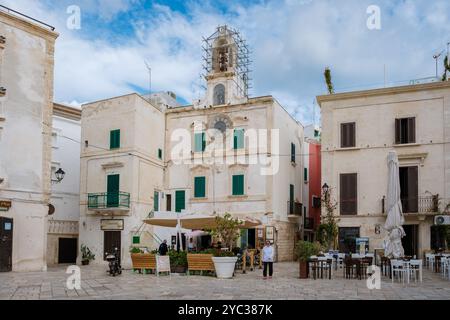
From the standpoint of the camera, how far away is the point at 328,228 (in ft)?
82.2

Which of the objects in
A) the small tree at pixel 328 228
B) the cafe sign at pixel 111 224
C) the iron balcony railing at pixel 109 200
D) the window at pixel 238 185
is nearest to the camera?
the small tree at pixel 328 228

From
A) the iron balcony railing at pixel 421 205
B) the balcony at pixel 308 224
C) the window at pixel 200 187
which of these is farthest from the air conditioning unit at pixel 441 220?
the window at pixel 200 187

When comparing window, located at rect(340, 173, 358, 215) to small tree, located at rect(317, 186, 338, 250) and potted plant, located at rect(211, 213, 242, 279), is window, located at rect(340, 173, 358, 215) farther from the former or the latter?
potted plant, located at rect(211, 213, 242, 279)

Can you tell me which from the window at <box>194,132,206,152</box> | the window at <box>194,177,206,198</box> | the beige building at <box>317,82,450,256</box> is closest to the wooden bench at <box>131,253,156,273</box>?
the window at <box>194,177,206,198</box>

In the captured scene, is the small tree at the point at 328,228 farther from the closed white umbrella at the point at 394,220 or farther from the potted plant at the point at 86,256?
the potted plant at the point at 86,256

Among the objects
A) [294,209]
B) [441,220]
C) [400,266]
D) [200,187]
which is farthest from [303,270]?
[200,187]

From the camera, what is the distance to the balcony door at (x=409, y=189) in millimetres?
24359

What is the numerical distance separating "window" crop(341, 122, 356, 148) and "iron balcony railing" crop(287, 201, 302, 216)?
455cm

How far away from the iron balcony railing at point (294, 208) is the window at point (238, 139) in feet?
13.9

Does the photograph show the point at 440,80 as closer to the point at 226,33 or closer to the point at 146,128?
the point at 226,33

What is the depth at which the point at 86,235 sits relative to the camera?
27828 millimetres
